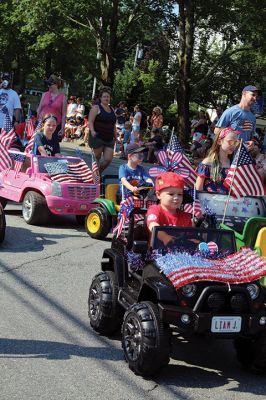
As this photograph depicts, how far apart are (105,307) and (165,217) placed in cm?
85

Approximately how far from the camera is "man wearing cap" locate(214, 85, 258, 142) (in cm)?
936

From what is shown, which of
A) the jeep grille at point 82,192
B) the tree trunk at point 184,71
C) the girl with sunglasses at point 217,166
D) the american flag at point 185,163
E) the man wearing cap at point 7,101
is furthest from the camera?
the tree trunk at point 184,71

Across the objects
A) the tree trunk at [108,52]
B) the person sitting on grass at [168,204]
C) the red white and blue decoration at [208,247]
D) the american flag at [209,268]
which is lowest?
the american flag at [209,268]

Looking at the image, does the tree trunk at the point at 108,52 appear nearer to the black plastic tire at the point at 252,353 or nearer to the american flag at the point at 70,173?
the american flag at the point at 70,173

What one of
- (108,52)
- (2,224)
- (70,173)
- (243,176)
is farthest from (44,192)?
(108,52)

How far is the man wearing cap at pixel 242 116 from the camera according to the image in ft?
30.7

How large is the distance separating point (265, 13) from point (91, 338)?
726 inches

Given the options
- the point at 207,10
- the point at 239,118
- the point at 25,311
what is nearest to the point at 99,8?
the point at 207,10

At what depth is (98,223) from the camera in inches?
370

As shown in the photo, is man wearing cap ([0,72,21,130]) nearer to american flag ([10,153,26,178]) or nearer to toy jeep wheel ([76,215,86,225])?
american flag ([10,153,26,178])

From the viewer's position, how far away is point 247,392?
15.5ft

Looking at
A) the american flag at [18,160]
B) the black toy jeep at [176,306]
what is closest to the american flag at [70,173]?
the american flag at [18,160]

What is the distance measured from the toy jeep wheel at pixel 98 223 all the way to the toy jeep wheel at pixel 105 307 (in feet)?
11.4

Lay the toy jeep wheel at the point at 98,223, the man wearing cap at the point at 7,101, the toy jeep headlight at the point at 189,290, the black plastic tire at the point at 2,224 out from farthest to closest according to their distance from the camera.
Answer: the man wearing cap at the point at 7,101, the toy jeep wheel at the point at 98,223, the black plastic tire at the point at 2,224, the toy jeep headlight at the point at 189,290
